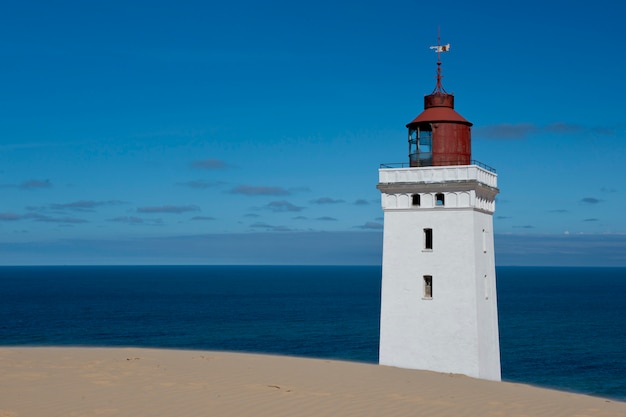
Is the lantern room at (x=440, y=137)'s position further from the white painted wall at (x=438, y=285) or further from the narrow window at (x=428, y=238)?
the narrow window at (x=428, y=238)

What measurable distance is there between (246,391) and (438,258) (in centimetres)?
1079

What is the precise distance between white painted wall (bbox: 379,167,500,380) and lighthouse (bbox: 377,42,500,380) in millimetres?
40

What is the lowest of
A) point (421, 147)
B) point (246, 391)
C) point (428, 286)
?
point (246, 391)

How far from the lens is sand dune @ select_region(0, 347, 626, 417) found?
17.7m

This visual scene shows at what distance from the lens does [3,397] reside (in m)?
18.3

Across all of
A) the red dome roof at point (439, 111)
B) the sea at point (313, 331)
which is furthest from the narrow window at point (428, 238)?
the sea at point (313, 331)

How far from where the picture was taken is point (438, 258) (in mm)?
27219

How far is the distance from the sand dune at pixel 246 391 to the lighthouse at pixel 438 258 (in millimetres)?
1586

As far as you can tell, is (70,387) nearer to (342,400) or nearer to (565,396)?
(342,400)

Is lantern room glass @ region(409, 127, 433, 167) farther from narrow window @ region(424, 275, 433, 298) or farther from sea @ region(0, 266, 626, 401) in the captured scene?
sea @ region(0, 266, 626, 401)

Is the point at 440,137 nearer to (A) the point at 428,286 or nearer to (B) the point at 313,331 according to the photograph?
(A) the point at 428,286

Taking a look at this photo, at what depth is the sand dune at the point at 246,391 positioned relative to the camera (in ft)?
58.1

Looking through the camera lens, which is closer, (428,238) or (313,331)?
(428,238)

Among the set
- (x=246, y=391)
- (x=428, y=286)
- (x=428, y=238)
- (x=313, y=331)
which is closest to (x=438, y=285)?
(x=428, y=286)
